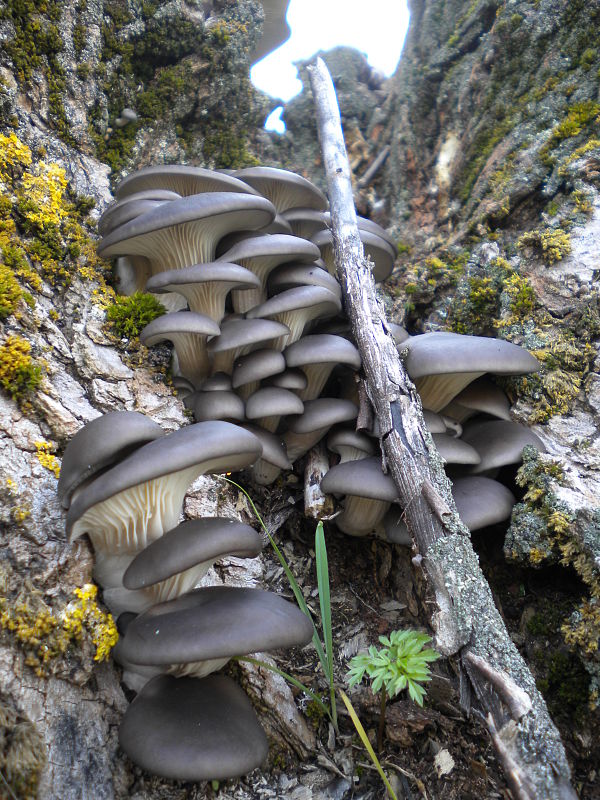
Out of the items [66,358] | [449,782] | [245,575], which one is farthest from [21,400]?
[449,782]

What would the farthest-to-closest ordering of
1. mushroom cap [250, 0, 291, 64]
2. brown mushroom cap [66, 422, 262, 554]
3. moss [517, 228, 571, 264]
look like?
mushroom cap [250, 0, 291, 64]
moss [517, 228, 571, 264]
brown mushroom cap [66, 422, 262, 554]

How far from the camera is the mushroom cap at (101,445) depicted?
2.03m

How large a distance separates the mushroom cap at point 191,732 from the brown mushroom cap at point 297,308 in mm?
1911

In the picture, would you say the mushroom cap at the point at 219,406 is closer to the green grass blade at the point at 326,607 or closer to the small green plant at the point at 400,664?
the green grass blade at the point at 326,607

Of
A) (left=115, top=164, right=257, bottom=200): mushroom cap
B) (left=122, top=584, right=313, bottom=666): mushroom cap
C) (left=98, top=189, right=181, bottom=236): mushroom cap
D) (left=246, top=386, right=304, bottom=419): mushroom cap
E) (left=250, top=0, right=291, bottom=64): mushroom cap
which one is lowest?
(left=122, top=584, right=313, bottom=666): mushroom cap

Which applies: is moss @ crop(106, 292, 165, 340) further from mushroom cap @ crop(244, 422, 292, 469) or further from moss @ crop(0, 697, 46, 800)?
moss @ crop(0, 697, 46, 800)

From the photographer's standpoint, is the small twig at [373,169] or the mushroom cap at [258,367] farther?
the small twig at [373,169]

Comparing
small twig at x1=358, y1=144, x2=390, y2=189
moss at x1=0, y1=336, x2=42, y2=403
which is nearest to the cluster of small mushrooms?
moss at x1=0, y1=336, x2=42, y2=403

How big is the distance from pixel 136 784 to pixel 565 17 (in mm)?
6136

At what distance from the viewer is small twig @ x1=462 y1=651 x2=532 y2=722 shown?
1.75 metres

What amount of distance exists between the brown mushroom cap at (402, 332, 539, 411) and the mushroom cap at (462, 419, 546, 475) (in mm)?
296

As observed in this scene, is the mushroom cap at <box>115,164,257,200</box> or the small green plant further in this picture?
the mushroom cap at <box>115,164,257,200</box>

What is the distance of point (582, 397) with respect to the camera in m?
3.17

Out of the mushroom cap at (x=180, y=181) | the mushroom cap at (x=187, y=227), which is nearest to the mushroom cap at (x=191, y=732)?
the mushroom cap at (x=187, y=227)
